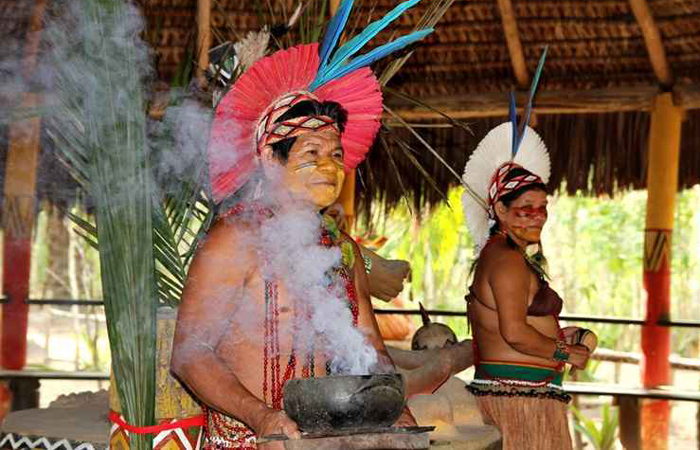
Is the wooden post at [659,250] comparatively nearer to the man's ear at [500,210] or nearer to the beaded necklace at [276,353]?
the man's ear at [500,210]

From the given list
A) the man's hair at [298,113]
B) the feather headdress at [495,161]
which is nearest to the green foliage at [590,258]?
the feather headdress at [495,161]

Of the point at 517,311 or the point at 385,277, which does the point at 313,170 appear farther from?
the point at 385,277

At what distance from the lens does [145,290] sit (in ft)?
8.76

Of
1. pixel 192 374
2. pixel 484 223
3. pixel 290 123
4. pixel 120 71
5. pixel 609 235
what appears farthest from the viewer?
pixel 609 235

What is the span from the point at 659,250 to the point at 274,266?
5295mm

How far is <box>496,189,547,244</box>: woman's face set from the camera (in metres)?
4.02

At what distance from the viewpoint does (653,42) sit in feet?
23.1

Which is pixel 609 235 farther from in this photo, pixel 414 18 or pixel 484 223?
pixel 484 223

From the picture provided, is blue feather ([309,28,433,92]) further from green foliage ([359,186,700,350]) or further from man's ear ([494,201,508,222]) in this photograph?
green foliage ([359,186,700,350])

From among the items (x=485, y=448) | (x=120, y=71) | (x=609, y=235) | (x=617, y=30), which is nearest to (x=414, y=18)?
(x=617, y=30)

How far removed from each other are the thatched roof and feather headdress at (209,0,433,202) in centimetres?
448

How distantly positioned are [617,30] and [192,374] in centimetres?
587

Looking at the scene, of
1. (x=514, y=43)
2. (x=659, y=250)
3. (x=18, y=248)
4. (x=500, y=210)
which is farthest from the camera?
(x=514, y=43)

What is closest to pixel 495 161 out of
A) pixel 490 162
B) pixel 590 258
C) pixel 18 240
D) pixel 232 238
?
pixel 490 162
